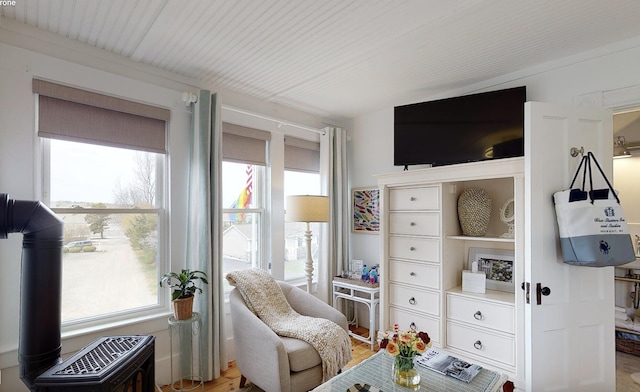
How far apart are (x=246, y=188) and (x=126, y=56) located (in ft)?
4.79

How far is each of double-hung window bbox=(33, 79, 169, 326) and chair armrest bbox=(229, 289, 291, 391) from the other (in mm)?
820

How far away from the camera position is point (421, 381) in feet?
5.58

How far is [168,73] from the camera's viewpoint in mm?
2631

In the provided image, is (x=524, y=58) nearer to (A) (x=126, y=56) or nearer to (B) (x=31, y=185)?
(A) (x=126, y=56)

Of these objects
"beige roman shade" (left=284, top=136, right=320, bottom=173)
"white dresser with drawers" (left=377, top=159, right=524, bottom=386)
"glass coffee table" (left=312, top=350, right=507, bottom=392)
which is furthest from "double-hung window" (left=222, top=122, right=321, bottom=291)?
"glass coffee table" (left=312, top=350, right=507, bottom=392)

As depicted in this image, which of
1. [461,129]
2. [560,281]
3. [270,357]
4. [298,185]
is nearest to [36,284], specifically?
[270,357]

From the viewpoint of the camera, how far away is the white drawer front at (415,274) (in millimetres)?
2664

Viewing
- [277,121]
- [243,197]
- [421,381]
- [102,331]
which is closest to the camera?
[421,381]

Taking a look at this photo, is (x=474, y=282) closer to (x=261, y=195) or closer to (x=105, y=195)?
(x=261, y=195)

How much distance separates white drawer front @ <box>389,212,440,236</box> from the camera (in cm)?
267

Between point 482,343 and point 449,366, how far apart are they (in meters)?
0.71

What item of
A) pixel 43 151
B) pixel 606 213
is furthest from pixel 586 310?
pixel 43 151

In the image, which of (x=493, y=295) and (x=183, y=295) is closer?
(x=183, y=295)

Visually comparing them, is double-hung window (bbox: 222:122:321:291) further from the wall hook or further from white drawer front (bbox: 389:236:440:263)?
the wall hook
